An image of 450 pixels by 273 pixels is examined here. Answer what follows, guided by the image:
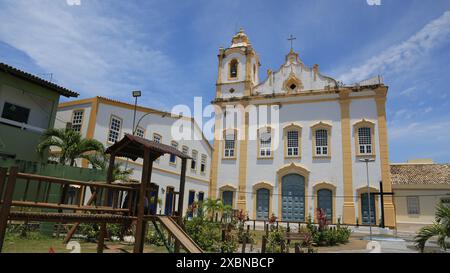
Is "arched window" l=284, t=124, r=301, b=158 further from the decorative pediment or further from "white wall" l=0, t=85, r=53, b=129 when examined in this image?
"white wall" l=0, t=85, r=53, b=129

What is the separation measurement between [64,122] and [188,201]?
1098 cm

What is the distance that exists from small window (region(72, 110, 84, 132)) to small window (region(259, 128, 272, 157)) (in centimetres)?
1408

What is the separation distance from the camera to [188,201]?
25.7m

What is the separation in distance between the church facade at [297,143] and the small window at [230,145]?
0.09 m

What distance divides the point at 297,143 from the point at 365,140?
498cm

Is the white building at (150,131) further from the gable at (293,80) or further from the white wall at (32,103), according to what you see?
the gable at (293,80)

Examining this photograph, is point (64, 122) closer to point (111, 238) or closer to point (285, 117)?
point (111, 238)

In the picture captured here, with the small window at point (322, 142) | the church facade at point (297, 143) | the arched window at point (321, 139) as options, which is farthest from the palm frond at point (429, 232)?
the small window at point (322, 142)

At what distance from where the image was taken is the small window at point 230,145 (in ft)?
91.9

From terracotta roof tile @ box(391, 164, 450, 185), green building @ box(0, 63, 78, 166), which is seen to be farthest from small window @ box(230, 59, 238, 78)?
green building @ box(0, 63, 78, 166)

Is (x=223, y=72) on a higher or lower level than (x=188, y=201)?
higher

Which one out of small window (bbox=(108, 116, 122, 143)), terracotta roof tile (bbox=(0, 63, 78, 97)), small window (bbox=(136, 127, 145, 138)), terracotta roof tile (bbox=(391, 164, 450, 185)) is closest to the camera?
terracotta roof tile (bbox=(0, 63, 78, 97))

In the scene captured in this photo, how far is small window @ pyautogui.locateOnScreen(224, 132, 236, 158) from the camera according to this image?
28.0 meters
